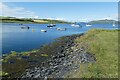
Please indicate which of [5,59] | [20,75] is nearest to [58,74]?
[20,75]

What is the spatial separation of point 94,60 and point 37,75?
408 inches

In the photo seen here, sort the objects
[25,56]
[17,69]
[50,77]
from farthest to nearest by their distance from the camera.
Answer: [25,56]
[17,69]
[50,77]

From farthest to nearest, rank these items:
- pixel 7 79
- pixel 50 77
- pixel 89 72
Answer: pixel 7 79 < pixel 50 77 < pixel 89 72

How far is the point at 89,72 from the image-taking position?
30.2 meters

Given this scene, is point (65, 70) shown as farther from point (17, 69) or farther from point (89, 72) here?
point (17, 69)

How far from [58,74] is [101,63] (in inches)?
286

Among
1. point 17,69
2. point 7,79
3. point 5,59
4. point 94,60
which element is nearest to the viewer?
point 7,79

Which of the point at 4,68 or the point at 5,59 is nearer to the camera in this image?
the point at 4,68

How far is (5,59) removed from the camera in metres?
50.4

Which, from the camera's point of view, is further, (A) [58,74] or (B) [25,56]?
(B) [25,56]

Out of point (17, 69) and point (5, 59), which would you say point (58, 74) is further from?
point (5, 59)

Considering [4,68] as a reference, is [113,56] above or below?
above

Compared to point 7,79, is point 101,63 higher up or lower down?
higher up

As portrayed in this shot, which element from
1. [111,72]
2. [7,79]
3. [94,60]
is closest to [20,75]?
[7,79]
